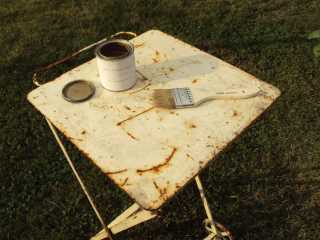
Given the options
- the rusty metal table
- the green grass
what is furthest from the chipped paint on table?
the green grass

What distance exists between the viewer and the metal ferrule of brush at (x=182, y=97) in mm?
1617

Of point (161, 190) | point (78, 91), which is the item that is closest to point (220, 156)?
point (78, 91)

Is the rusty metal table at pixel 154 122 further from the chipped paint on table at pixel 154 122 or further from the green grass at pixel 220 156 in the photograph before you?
the green grass at pixel 220 156

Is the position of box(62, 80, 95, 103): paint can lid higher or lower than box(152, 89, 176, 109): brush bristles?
lower

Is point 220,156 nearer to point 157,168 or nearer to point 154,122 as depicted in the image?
point 154,122

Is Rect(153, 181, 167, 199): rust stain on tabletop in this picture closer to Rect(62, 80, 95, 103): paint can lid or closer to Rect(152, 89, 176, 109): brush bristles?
Rect(152, 89, 176, 109): brush bristles

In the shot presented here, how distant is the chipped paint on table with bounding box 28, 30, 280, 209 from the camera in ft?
4.60

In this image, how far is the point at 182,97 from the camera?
1.64 m

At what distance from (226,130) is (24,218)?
5.47 feet

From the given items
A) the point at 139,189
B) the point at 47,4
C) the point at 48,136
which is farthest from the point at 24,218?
the point at 47,4

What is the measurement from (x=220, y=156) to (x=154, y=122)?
4.42 ft

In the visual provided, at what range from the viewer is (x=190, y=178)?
4.52ft

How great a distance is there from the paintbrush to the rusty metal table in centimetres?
2

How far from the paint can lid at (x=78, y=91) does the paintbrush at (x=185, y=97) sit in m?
0.30
